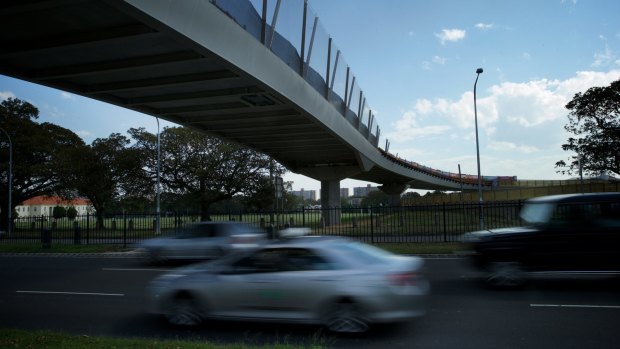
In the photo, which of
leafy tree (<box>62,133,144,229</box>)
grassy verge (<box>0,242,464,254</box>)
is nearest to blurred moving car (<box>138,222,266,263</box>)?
grassy verge (<box>0,242,464,254</box>)

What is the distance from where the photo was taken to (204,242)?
14914 mm

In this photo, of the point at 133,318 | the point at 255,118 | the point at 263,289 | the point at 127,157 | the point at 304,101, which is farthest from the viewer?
the point at 127,157

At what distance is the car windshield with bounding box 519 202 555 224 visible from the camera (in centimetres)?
959

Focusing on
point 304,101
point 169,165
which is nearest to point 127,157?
point 169,165

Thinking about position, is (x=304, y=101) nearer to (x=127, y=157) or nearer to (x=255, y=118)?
(x=255, y=118)

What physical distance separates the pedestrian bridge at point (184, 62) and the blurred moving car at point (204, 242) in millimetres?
5486

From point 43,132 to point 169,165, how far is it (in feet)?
43.2

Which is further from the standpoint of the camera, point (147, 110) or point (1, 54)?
point (147, 110)

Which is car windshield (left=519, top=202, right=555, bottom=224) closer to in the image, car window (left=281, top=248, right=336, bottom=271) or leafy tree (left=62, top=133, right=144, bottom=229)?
car window (left=281, top=248, right=336, bottom=271)

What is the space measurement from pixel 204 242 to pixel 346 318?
9.36 meters

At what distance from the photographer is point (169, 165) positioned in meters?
43.8

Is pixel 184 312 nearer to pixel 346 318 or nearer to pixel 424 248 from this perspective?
pixel 346 318

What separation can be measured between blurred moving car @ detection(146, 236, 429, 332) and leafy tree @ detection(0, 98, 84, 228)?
40215mm

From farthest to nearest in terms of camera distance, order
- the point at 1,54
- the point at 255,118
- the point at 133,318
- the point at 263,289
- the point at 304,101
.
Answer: the point at 255,118 < the point at 304,101 < the point at 1,54 < the point at 133,318 < the point at 263,289
